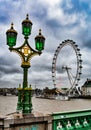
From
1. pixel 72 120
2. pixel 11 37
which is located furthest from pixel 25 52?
pixel 72 120

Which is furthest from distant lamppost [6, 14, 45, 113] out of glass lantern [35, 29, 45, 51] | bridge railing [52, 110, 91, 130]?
bridge railing [52, 110, 91, 130]

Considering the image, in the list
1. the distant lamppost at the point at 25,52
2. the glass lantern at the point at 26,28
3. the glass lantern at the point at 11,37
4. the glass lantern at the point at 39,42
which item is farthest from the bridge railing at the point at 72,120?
the glass lantern at the point at 26,28

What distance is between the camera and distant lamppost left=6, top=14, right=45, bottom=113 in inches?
346

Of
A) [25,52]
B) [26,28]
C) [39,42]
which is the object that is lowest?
[25,52]

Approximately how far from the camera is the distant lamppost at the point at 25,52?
8.78m

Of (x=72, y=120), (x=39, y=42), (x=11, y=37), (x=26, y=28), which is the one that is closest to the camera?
(x=72, y=120)

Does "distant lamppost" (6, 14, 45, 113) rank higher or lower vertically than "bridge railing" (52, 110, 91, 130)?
higher

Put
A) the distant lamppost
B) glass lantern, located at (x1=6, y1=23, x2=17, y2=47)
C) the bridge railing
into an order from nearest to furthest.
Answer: the bridge railing
the distant lamppost
glass lantern, located at (x1=6, y1=23, x2=17, y2=47)

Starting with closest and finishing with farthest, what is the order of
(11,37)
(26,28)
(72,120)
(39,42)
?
(72,120)
(11,37)
(26,28)
(39,42)

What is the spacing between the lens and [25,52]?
9453 mm

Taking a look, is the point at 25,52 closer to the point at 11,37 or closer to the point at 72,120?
the point at 11,37

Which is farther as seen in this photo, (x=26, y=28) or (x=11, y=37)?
(x=26, y=28)

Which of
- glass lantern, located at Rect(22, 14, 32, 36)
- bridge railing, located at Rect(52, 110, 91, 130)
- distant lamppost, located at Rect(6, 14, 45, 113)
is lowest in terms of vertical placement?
bridge railing, located at Rect(52, 110, 91, 130)

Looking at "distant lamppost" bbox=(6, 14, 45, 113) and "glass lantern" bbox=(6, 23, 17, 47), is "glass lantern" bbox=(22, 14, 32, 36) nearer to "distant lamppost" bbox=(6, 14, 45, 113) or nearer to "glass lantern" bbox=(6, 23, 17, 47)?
"distant lamppost" bbox=(6, 14, 45, 113)
